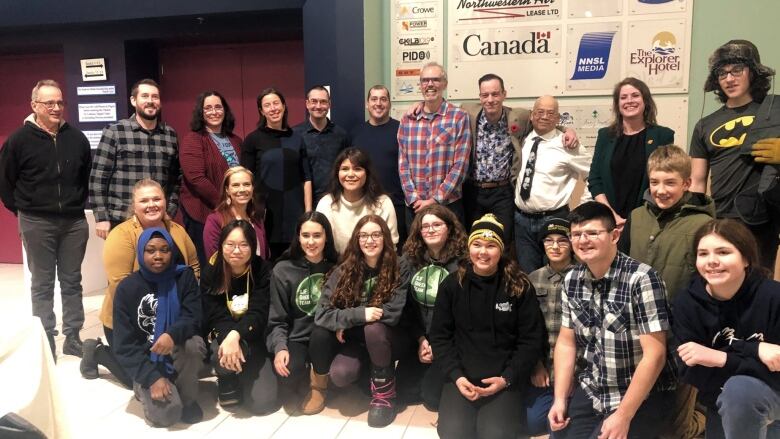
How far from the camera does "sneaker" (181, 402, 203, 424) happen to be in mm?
2576

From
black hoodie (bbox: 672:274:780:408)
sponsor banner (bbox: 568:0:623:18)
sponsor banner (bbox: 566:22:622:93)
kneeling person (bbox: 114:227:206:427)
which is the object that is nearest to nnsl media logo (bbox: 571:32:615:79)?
sponsor banner (bbox: 566:22:622:93)

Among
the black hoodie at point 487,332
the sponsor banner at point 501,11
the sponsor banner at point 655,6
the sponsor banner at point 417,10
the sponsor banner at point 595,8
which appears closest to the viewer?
the black hoodie at point 487,332

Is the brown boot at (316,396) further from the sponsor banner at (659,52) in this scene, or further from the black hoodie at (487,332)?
the sponsor banner at (659,52)

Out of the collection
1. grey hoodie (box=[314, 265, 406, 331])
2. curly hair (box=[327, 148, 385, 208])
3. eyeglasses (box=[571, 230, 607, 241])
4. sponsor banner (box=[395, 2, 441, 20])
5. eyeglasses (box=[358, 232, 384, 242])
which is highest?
sponsor banner (box=[395, 2, 441, 20])

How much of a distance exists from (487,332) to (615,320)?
53 centimetres

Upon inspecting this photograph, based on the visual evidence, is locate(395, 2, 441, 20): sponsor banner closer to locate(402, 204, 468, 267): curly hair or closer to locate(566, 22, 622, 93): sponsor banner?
locate(566, 22, 622, 93): sponsor banner

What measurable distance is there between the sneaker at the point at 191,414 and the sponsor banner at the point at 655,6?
3.56 metres

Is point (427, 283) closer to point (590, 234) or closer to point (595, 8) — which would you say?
point (590, 234)

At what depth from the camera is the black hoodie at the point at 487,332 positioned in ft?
7.68

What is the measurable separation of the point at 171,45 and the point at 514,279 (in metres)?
3.98

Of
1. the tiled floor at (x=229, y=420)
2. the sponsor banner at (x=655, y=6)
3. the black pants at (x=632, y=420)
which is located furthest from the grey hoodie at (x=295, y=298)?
the sponsor banner at (x=655, y=6)

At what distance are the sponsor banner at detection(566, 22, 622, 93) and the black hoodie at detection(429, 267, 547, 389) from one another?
217 cm

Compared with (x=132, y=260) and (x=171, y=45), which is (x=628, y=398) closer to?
(x=132, y=260)

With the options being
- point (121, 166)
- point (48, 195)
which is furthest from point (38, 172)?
point (121, 166)
